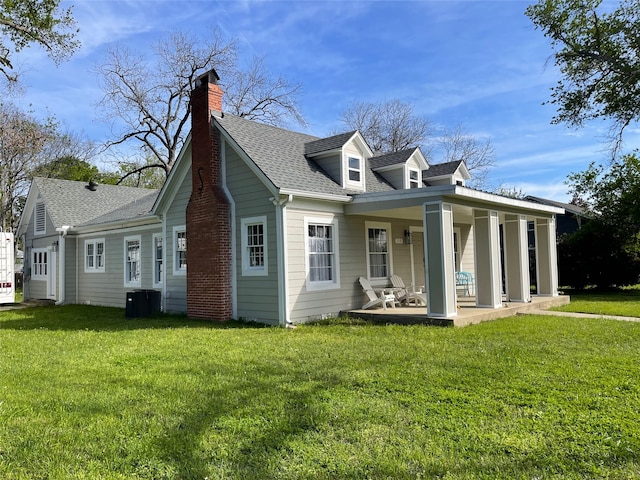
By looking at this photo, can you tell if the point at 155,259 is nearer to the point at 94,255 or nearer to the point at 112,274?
the point at 112,274

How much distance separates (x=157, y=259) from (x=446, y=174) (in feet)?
35.1

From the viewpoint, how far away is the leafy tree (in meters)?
19.5

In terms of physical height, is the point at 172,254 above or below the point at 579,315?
above

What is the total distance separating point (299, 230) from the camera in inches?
438

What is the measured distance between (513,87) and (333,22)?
7.37 meters

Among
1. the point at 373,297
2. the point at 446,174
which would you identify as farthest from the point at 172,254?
the point at 446,174

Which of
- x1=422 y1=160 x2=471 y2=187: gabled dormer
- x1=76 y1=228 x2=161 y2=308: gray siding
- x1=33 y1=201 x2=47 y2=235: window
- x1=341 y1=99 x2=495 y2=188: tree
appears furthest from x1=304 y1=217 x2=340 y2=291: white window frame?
x1=341 y1=99 x2=495 y2=188: tree

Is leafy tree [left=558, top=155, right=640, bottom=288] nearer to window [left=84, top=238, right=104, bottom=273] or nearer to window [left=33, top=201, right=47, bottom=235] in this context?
window [left=84, top=238, right=104, bottom=273]

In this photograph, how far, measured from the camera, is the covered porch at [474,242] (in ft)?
33.6

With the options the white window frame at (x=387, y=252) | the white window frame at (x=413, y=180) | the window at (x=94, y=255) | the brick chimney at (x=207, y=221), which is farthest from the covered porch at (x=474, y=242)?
the window at (x=94, y=255)

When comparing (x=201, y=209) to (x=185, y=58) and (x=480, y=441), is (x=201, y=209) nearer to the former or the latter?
(x=480, y=441)

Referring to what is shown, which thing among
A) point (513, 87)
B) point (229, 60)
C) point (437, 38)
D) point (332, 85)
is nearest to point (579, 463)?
point (437, 38)

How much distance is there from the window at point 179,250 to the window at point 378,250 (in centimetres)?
552

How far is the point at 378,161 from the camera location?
1609 cm
